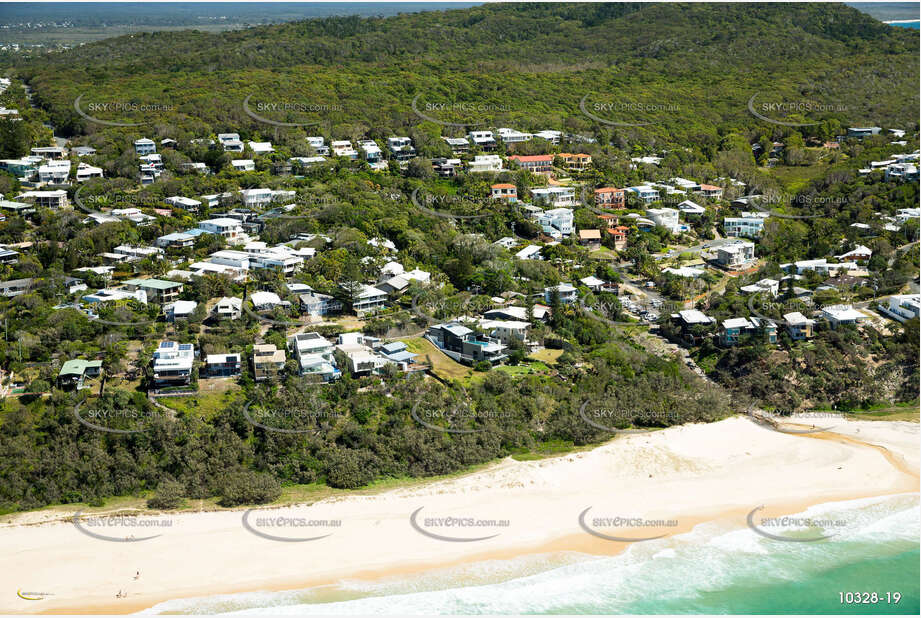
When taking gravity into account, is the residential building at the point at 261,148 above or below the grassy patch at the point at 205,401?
above

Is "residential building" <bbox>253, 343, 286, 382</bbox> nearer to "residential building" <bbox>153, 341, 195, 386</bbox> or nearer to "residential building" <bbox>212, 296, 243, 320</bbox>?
"residential building" <bbox>153, 341, 195, 386</bbox>

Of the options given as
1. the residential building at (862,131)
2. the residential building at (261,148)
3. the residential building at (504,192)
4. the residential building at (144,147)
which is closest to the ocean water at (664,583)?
the residential building at (504,192)

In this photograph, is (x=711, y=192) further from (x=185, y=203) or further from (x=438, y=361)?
(x=185, y=203)

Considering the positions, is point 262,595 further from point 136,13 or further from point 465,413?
point 136,13

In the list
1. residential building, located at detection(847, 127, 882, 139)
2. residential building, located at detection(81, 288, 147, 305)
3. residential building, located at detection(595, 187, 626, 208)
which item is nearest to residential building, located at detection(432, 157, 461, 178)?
residential building, located at detection(595, 187, 626, 208)

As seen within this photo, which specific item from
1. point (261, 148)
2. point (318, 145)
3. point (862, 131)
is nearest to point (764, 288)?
point (318, 145)

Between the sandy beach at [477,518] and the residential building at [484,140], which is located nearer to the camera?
the sandy beach at [477,518]

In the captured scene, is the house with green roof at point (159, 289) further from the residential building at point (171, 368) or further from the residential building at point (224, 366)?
the residential building at point (224, 366)
